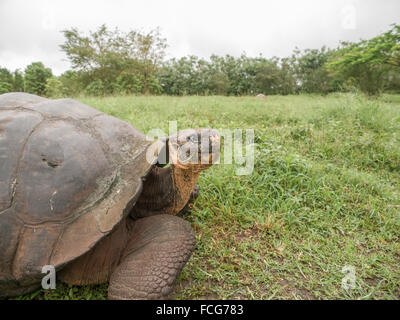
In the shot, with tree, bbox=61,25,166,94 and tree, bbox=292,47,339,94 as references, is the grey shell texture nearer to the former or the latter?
tree, bbox=61,25,166,94

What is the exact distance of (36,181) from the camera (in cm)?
135

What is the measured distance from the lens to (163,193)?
184 centimetres

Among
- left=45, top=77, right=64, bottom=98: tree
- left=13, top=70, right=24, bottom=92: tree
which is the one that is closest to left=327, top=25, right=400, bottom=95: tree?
left=45, top=77, right=64, bottom=98: tree

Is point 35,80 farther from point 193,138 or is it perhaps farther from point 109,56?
point 193,138

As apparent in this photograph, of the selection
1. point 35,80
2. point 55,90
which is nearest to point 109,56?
point 55,90

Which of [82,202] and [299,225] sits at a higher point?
A: [82,202]

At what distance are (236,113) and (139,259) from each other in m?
5.04

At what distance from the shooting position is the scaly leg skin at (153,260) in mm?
1311

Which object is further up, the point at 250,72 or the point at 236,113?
the point at 250,72

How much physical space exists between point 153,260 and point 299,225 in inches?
60.5

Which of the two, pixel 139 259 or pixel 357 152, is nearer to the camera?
pixel 139 259

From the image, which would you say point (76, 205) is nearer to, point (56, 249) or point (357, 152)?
point (56, 249)

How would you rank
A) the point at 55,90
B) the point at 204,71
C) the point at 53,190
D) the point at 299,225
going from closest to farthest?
the point at 53,190, the point at 299,225, the point at 55,90, the point at 204,71
